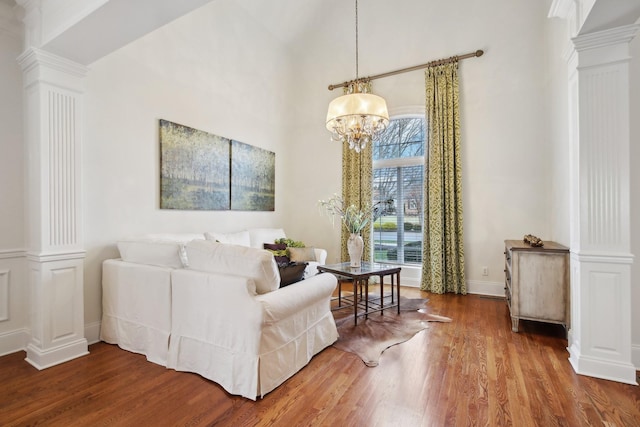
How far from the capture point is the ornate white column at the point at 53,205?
100 inches

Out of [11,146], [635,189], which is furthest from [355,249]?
[11,146]

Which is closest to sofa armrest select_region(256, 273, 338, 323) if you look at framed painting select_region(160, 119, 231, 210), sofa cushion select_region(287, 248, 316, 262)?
sofa cushion select_region(287, 248, 316, 262)

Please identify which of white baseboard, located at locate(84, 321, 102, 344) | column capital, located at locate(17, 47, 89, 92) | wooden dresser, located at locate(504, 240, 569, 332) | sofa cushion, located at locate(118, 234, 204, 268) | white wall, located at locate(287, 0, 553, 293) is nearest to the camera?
column capital, located at locate(17, 47, 89, 92)

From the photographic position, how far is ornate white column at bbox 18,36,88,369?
2.55 m

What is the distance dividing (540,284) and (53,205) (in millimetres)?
4551

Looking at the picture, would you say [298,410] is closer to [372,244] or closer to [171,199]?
[171,199]

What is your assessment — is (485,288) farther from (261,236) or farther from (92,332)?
(92,332)

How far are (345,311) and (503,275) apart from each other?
2567 mm

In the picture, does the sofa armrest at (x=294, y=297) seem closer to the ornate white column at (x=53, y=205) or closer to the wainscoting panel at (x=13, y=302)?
the ornate white column at (x=53, y=205)

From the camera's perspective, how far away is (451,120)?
4863 mm

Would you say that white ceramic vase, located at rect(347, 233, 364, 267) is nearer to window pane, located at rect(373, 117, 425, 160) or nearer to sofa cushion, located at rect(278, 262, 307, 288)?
sofa cushion, located at rect(278, 262, 307, 288)

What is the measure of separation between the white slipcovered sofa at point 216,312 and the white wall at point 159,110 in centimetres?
42

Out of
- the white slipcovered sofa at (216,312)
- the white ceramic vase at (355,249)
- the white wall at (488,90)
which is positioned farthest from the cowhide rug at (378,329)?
the white wall at (488,90)

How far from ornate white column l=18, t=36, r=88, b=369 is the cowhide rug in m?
2.34
